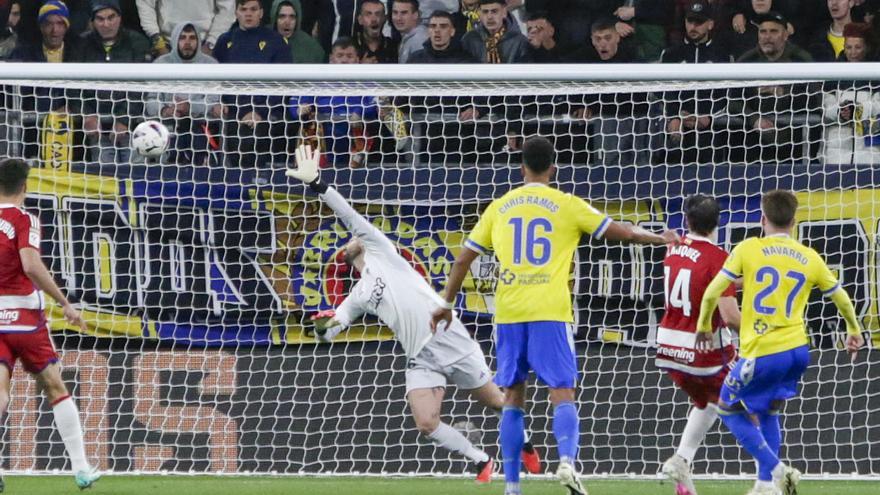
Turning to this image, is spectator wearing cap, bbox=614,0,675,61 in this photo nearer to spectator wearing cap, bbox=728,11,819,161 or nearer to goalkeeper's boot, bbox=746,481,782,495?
spectator wearing cap, bbox=728,11,819,161

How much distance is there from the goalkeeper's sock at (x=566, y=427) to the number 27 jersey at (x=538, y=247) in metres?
0.44

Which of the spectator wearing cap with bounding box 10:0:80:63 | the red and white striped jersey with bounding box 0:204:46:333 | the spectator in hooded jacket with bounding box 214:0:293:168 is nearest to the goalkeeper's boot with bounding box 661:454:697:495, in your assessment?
the red and white striped jersey with bounding box 0:204:46:333

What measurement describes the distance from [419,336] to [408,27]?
3904mm

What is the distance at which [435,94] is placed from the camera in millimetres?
9836

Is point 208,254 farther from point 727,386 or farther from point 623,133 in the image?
point 727,386

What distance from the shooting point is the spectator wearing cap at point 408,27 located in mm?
11719

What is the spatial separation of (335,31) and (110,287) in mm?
3258

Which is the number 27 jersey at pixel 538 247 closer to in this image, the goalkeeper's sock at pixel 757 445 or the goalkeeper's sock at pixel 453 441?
the goalkeeper's sock at pixel 757 445

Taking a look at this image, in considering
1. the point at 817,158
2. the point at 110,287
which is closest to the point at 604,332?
the point at 817,158

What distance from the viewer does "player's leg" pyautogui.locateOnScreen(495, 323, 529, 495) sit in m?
7.16

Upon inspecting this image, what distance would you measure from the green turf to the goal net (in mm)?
712

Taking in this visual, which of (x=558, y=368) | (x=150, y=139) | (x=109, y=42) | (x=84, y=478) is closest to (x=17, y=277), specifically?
(x=84, y=478)

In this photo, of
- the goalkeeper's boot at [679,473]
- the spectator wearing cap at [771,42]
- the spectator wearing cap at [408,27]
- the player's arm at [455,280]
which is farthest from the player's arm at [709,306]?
the spectator wearing cap at [408,27]

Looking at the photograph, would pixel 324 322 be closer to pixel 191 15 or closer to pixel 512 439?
pixel 512 439
